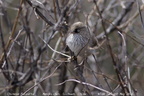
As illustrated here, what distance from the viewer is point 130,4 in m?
5.13

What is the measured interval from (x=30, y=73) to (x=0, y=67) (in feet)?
2.56

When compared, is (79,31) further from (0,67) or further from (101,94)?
(101,94)

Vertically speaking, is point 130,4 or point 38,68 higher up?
point 130,4

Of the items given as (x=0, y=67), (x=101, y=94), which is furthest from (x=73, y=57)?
(x=101, y=94)

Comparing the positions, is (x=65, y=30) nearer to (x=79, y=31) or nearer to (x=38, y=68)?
(x=79, y=31)

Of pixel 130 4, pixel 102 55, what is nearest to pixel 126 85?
pixel 130 4

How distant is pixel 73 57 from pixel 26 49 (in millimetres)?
860

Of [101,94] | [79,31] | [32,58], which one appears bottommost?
[101,94]

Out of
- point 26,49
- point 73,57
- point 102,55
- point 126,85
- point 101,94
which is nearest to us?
point 126,85

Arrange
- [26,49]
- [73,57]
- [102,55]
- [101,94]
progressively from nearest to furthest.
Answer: [73,57] → [26,49] → [101,94] → [102,55]

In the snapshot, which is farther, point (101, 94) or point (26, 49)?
point (101, 94)

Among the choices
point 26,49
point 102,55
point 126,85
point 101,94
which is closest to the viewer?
point 126,85

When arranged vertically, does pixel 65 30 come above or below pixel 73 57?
above

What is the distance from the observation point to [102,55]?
5.81 meters
